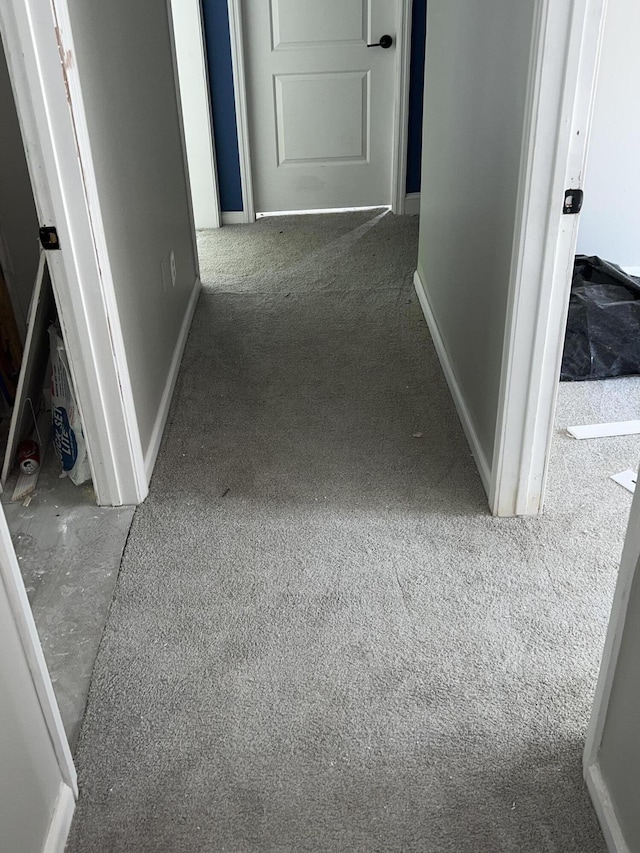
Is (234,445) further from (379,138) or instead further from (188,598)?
(379,138)

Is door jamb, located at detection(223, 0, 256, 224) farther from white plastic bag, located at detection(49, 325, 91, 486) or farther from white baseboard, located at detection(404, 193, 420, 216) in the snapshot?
white plastic bag, located at detection(49, 325, 91, 486)

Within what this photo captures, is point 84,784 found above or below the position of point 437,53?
below

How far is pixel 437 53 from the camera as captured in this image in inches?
107

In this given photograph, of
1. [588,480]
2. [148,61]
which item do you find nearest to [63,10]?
[148,61]

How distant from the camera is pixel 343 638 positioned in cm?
169

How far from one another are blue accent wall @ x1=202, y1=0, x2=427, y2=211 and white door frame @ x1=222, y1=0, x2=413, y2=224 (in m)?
0.03

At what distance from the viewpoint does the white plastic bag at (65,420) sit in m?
2.12

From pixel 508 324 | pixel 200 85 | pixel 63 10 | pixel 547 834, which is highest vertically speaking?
pixel 63 10

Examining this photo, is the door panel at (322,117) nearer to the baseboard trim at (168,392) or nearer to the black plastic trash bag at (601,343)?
the baseboard trim at (168,392)

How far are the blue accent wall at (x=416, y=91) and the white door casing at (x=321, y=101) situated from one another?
0.08 meters

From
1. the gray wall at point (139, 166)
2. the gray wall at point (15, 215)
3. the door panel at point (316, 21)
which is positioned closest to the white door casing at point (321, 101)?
the door panel at point (316, 21)

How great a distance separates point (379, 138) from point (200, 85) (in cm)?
108

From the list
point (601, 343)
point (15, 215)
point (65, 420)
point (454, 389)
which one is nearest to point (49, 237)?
point (65, 420)

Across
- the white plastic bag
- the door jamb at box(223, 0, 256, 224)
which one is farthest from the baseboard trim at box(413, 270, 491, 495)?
the door jamb at box(223, 0, 256, 224)
